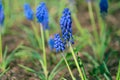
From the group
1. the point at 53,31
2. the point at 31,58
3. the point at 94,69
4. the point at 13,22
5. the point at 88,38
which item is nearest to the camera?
the point at 94,69

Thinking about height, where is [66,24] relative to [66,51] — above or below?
below

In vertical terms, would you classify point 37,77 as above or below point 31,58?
below

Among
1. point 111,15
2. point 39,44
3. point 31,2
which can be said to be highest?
point 31,2

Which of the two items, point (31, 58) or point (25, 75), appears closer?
point (25, 75)

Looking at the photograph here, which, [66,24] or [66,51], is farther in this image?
[66,51]

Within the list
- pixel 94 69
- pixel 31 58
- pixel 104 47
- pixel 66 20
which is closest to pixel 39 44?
pixel 31 58

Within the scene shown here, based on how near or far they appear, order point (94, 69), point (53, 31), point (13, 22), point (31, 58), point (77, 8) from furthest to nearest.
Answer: point (77, 8)
point (13, 22)
point (53, 31)
point (31, 58)
point (94, 69)

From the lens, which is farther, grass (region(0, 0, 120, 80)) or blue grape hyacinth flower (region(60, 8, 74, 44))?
grass (region(0, 0, 120, 80))

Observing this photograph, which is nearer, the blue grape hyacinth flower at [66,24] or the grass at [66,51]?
the blue grape hyacinth flower at [66,24]

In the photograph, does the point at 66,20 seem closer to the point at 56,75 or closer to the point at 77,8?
the point at 56,75

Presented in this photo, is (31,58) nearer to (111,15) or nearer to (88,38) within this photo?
(88,38)
